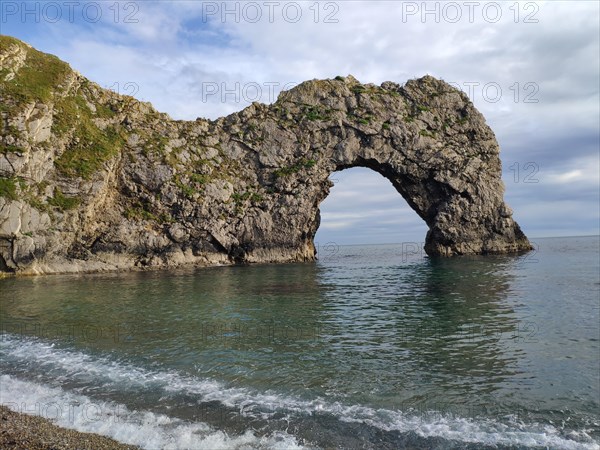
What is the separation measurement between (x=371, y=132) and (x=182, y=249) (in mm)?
40093

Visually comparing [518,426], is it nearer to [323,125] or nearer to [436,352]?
[436,352]

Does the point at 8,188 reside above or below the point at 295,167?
below

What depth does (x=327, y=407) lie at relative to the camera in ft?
36.6

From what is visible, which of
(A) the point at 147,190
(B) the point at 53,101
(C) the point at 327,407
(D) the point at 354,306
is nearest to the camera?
(C) the point at 327,407

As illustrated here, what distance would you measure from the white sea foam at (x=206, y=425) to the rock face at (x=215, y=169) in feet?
153

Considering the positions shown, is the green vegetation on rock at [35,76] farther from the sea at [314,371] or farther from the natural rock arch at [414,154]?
the sea at [314,371]

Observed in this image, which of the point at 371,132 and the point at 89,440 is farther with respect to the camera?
the point at 371,132

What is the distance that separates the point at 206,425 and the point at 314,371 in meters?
4.99

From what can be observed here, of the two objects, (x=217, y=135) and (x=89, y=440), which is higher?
(x=217, y=135)

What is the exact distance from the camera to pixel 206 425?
10.0m

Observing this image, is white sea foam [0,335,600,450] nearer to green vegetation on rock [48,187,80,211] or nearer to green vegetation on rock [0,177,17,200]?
green vegetation on rock [0,177,17,200]

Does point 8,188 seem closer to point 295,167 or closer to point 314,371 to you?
point 295,167

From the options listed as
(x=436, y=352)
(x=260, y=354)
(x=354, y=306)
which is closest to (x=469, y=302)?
(x=354, y=306)

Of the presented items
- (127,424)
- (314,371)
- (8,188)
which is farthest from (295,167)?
(127,424)
